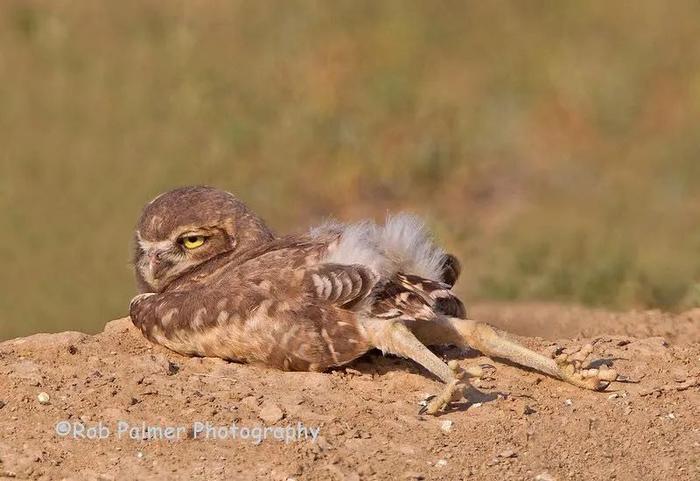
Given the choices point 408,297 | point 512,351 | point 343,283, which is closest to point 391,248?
point 408,297

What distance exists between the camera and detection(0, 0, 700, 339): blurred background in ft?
46.0

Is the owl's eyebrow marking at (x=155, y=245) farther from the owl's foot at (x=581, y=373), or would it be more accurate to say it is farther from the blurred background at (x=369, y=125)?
the blurred background at (x=369, y=125)

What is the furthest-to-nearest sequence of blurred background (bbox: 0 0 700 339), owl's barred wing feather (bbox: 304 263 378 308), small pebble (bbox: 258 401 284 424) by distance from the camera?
1. blurred background (bbox: 0 0 700 339)
2. owl's barred wing feather (bbox: 304 263 378 308)
3. small pebble (bbox: 258 401 284 424)

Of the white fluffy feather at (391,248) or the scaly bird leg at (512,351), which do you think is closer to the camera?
the scaly bird leg at (512,351)

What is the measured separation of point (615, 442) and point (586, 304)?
16.5ft

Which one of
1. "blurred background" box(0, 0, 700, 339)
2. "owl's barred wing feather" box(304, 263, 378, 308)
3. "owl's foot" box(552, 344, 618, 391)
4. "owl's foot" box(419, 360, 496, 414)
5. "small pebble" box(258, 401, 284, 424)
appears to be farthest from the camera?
"blurred background" box(0, 0, 700, 339)

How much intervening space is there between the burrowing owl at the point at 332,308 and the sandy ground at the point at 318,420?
0.16 meters

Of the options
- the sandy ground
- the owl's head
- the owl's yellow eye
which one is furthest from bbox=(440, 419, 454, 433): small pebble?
the owl's yellow eye

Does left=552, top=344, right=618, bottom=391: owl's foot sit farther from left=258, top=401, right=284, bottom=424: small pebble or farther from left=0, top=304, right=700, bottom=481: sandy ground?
left=258, top=401, right=284, bottom=424: small pebble

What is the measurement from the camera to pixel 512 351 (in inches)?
308

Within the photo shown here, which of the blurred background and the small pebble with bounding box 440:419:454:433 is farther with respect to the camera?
the blurred background

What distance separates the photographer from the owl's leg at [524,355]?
771 cm

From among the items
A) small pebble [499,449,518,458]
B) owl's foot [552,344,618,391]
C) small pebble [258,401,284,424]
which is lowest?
small pebble [499,449,518,458]

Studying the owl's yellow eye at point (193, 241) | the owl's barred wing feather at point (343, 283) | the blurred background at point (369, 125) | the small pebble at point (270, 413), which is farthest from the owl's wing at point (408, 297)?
the blurred background at point (369, 125)
